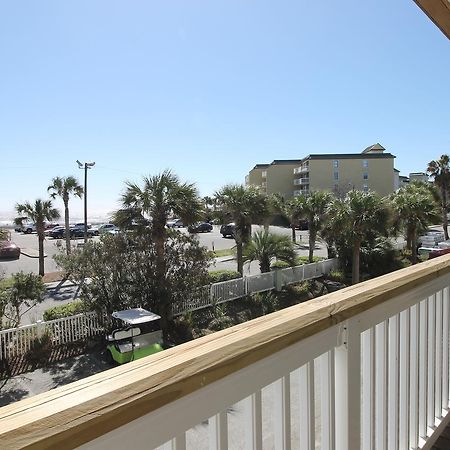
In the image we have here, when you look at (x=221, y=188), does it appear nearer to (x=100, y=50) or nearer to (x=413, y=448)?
(x=100, y=50)

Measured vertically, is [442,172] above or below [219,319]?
above

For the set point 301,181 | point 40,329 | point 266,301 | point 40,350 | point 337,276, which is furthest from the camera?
point 301,181

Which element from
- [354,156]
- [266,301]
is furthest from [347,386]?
[354,156]

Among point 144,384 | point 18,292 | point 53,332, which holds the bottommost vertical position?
point 53,332

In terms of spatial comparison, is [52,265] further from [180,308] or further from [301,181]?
[301,181]

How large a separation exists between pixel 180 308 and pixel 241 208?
543 centimetres

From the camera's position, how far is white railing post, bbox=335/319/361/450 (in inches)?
45.8

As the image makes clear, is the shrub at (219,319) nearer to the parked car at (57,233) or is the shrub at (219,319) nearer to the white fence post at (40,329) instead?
the white fence post at (40,329)

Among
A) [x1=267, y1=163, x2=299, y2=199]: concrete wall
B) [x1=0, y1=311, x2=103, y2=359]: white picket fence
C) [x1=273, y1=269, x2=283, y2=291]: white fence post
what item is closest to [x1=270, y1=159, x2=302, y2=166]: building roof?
[x1=267, y1=163, x2=299, y2=199]: concrete wall

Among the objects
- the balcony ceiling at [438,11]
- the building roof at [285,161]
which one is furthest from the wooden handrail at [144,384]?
the building roof at [285,161]

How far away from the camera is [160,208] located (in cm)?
1038

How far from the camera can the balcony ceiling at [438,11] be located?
1.97 metres

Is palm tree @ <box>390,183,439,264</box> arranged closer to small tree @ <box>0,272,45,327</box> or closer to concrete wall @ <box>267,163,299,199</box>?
small tree @ <box>0,272,45,327</box>

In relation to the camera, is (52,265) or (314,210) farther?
(52,265)
